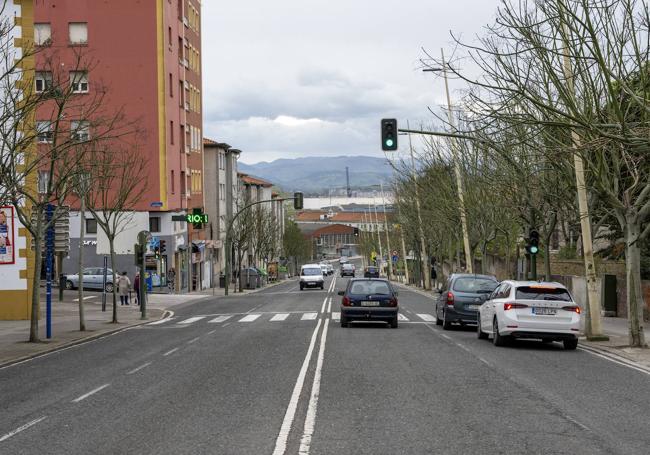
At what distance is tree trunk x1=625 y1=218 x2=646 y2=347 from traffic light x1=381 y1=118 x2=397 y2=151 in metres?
6.61

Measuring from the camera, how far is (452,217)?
51.3 metres

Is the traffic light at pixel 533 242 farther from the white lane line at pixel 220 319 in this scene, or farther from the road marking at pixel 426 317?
the white lane line at pixel 220 319

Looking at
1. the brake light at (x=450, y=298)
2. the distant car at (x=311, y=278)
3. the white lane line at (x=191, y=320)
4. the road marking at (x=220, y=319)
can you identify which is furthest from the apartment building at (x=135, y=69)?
the brake light at (x=450, y=298)

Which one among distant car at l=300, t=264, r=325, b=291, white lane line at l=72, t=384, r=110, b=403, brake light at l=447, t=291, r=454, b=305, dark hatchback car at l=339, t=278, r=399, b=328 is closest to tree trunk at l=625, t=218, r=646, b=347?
brake light at l=447, t=291, r=454, b=305

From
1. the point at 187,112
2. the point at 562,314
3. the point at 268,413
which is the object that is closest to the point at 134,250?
the point at 562,314

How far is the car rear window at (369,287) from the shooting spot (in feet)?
94.1

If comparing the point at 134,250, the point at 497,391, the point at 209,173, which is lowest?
the point at 497,391

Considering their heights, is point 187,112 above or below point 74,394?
above

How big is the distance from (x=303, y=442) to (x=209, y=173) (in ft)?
280

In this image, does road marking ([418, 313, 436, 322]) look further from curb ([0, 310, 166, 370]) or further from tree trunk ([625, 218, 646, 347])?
tree trunk ([625, 218, 646, 347])

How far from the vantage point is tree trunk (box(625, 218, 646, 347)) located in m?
21.5

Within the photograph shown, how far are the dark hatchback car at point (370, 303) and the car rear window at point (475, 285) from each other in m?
1.89

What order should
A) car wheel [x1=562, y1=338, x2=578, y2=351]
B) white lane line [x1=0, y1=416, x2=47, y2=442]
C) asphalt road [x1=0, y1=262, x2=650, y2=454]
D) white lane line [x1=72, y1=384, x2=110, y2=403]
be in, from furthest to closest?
car wheel [x1=562, y1=338, x2=578, y2=351] < white lane line [x1=72, y1=384, x2=110, y2=403] < white lane line [x1=0, y1=416, x2=47, y2=442] < asphalt road [x1=0, y1=262, x2=650, y2=454]

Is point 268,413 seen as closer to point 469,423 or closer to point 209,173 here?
point 469,423
